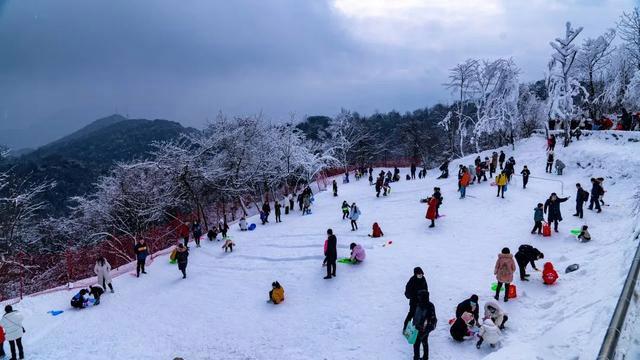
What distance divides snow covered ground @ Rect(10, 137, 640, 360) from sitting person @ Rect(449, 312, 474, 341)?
0.58 feet

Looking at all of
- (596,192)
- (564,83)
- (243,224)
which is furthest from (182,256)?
(564,83)

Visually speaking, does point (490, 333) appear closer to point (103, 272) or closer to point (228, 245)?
point (228, 245)

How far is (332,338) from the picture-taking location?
10805 millimetres

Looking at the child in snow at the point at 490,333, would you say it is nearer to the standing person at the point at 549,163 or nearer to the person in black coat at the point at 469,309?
the person in black coat at the point at 469,309

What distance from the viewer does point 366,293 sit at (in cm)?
1269

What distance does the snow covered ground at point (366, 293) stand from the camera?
30.7 ft

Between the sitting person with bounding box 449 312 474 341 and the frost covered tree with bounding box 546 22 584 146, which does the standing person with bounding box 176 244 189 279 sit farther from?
the frost covered tree with bounding box 546 22 584 146

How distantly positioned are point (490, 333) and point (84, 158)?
157 m

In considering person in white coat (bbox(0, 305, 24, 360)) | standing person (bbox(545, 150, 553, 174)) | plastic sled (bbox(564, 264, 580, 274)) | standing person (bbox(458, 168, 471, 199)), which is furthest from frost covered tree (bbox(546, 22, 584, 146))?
person in white coat (bbox(0, 305, 24, 360))

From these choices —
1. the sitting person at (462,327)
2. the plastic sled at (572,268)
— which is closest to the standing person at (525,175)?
the plastic sled at (572,268)

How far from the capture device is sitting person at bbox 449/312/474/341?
30.3 feet

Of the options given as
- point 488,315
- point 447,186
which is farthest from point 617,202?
point 488,315

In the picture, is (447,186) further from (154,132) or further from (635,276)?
(154,132)

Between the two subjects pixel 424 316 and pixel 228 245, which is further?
pixel 228 245
